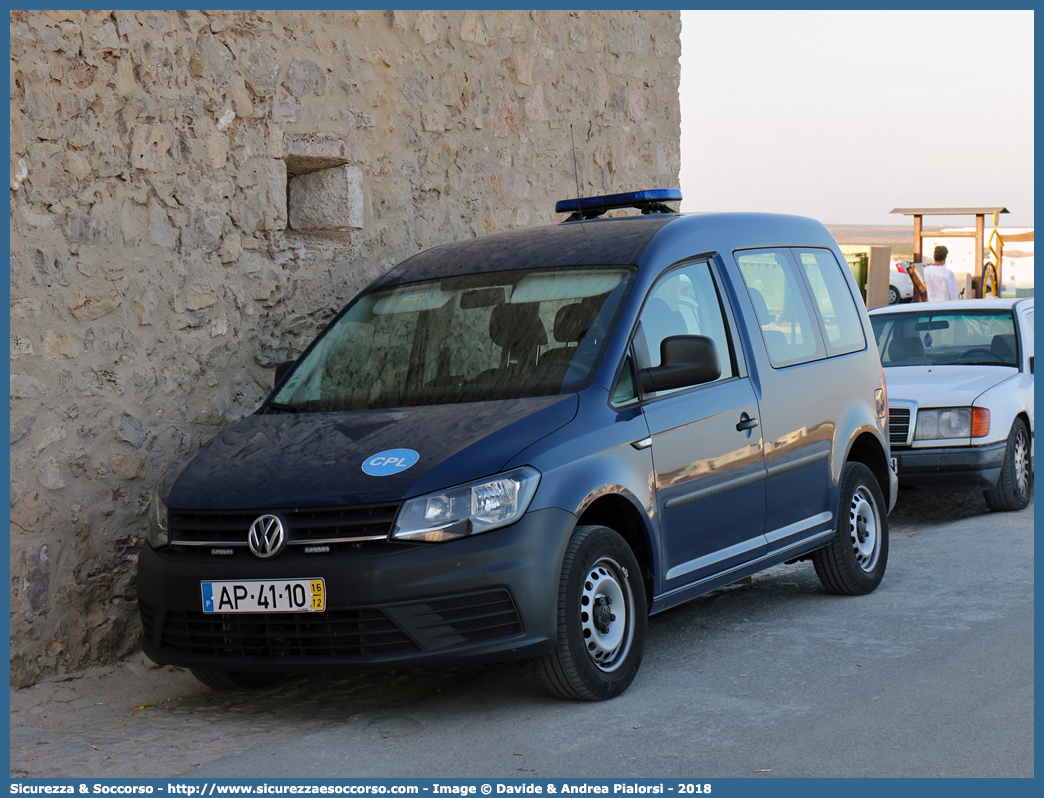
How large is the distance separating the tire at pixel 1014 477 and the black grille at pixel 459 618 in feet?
19.9

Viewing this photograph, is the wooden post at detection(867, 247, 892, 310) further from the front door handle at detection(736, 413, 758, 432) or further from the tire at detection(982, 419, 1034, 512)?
A: the front door handle at detection(736, 413, 758, 432)

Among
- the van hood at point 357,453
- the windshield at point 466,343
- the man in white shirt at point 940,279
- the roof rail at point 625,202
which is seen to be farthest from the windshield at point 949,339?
the man in white shirt at point 940,279

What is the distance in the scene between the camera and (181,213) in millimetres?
6668

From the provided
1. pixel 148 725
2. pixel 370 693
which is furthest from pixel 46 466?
pixel 370 693

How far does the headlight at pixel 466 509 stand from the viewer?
4598 mm

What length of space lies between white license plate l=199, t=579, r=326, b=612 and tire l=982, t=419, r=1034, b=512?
21.3ft

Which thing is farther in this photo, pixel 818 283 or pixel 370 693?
pixel 818 283

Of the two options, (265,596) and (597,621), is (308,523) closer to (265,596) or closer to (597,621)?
(265,596)

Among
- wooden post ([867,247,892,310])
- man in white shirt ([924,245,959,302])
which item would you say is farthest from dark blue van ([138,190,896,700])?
wooden post ([867,247,892,310])

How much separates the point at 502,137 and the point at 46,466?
4.43m

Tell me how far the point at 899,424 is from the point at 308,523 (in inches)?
239

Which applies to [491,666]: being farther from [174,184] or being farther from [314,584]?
[174,184]

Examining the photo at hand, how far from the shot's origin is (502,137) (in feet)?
30.0

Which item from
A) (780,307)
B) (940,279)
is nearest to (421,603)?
(780,307)
